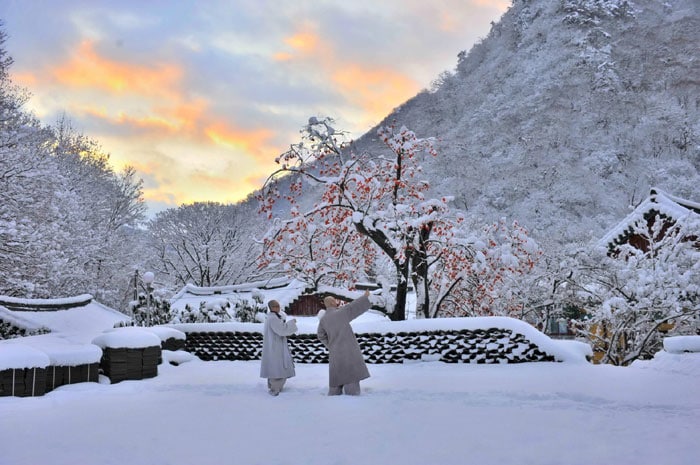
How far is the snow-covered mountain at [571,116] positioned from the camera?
49284mm

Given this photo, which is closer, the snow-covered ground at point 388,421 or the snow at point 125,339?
the snow-covered ground at point 388,421

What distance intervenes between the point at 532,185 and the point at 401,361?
45492 mm

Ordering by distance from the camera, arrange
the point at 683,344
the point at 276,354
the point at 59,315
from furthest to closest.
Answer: the point at 59,315 < the point at 683,344 < the point at 276,354

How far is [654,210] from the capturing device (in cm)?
2048

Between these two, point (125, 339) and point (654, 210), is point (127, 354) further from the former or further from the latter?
point (654, 210)

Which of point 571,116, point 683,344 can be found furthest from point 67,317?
point 571,116

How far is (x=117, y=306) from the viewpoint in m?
31.8

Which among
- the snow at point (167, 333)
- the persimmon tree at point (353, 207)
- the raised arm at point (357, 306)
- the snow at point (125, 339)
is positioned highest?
the persimmon tree at point (353, 207)

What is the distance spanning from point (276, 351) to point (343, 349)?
4.73 feet

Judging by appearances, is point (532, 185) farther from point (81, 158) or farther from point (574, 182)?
point (81, 158)

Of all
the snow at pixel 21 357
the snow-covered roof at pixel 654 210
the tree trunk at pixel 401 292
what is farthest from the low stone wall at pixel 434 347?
the snow-covered roof at pixel 654 210

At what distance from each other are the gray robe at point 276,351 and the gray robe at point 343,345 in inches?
34.0

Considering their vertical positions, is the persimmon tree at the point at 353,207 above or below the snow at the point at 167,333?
above

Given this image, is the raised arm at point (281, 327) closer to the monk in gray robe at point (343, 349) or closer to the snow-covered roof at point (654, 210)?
the monk in gray robe at point (343, 349)
